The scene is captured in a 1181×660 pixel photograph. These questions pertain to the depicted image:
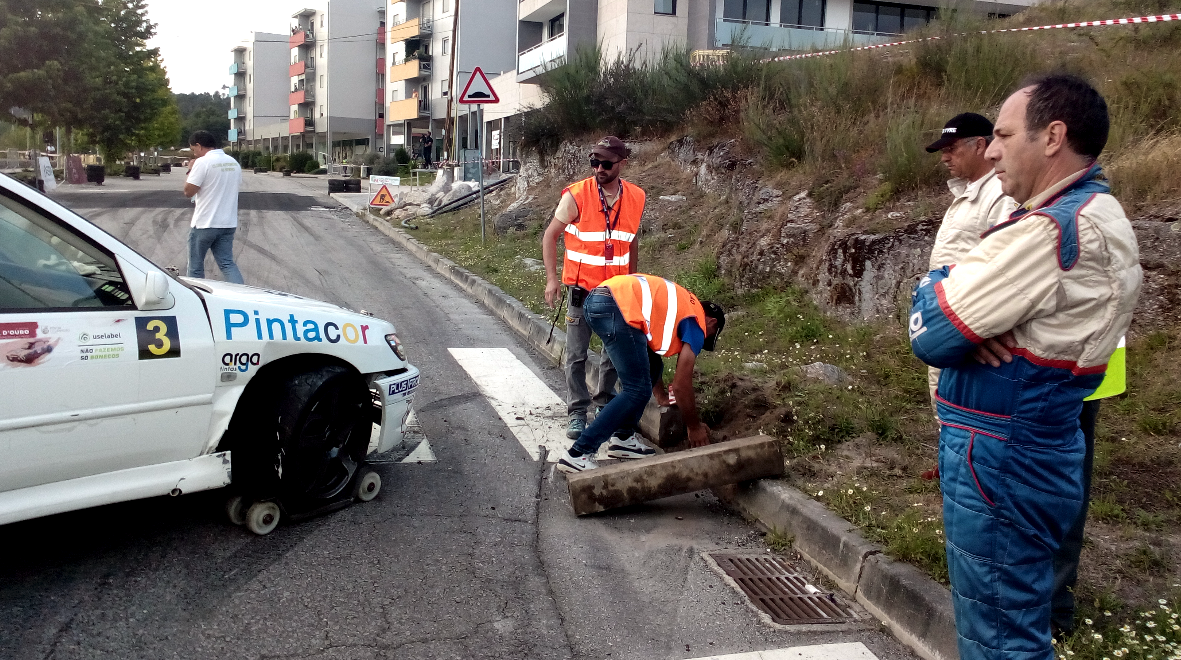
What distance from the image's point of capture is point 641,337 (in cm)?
515

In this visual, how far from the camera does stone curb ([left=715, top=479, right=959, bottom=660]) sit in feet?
11.8

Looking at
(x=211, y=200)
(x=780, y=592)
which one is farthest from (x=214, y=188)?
(x=780, y=592)

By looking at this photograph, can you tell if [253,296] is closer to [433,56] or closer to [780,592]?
[780,592]

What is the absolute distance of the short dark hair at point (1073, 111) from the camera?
2.35 meters

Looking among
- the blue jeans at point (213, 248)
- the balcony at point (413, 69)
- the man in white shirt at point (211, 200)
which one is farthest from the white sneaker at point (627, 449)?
the balcony at point (413, 69)

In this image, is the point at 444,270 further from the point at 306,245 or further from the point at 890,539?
the point at 890,539

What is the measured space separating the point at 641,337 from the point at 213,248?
5924 mm

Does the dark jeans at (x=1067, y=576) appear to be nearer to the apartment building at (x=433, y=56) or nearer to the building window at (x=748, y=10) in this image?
the building window at (x=748, y=10)

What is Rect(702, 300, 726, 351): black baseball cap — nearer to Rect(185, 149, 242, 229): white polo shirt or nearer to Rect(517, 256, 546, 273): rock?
Rect(185, 149, 242, 229): white polo shirt

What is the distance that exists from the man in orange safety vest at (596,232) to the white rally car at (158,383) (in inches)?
64.2

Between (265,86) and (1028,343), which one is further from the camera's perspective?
(265,86)

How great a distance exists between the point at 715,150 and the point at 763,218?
3.26 m

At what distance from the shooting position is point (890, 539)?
4.13 meters

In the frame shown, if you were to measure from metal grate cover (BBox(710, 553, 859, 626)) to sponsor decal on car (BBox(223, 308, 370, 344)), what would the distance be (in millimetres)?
2136
